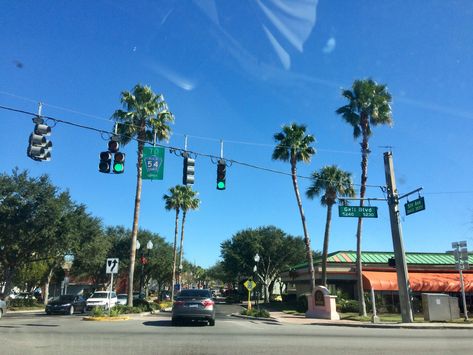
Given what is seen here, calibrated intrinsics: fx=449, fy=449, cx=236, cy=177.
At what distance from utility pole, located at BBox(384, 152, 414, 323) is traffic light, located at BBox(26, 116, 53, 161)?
1841cm

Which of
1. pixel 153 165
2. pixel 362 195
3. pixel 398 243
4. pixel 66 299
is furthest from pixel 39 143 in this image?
pixel 362 195

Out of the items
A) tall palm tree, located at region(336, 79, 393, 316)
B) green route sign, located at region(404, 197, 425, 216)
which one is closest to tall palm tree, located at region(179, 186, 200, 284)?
tall palm tree, located at region(336, 79, 393, 316)

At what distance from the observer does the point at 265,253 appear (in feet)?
189

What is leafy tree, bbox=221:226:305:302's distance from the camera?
187 feet

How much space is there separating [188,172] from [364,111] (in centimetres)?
1817

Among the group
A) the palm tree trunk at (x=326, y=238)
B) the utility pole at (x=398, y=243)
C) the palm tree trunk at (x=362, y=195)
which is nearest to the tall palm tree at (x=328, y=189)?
the palm tree trunk at (x=326, y=238)

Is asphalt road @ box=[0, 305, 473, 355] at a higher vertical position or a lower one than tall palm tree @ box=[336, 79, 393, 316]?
lower

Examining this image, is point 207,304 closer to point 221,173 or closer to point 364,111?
point 221,173

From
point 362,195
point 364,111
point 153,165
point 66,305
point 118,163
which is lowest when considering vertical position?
point 66,305

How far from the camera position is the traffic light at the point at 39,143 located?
13.2 metres

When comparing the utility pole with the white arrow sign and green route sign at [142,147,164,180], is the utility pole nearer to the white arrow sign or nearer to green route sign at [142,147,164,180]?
green route sign at [142,147,164,180]

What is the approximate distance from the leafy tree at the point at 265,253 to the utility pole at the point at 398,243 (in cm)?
3223

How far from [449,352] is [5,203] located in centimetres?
3094

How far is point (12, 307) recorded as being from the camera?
38.8 meters
